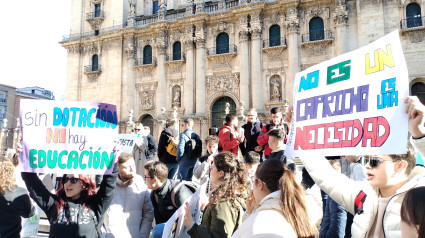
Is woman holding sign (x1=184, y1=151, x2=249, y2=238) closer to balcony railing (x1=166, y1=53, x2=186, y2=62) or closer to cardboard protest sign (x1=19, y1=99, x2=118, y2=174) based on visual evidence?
cardboard protest sign (x1=19, y1=99, x2=118, y2=174)

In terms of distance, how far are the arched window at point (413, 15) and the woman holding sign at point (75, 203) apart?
22132 millimetres

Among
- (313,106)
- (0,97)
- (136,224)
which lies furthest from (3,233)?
(0,97)

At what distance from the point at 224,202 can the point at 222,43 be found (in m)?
22.8

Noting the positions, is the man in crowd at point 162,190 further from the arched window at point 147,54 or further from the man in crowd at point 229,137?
the arched window at point 147,54

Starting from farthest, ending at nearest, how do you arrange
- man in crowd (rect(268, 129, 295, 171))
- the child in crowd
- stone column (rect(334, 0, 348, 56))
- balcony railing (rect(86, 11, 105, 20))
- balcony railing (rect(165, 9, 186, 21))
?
1. balcony railing (rect(86, 11, 105, 20))
2. balcony railing (rect(165, 9, 186, 21))
3. stone column (rect(334, 0, 348, 56))
4. the child in crowd
5. man in crowd (rect(268, 129, 295, 171))

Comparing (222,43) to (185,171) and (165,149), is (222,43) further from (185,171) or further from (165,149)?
(185,171)

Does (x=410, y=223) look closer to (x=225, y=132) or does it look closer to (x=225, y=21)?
(x=225, y=132)

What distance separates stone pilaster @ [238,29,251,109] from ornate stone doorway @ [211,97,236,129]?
1.14 m

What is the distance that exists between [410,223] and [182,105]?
79.6ft

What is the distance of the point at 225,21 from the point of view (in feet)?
82.3

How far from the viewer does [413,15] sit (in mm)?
20422

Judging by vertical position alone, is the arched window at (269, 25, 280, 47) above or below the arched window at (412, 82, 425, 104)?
above

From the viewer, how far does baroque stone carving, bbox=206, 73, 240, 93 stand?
80.4 ft

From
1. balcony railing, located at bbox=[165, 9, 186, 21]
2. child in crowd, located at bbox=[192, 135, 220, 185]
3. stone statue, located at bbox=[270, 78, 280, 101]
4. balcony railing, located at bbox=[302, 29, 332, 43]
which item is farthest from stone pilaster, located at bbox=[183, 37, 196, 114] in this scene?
child in crowd, located at bbox=[192, 135, 220, 185]
